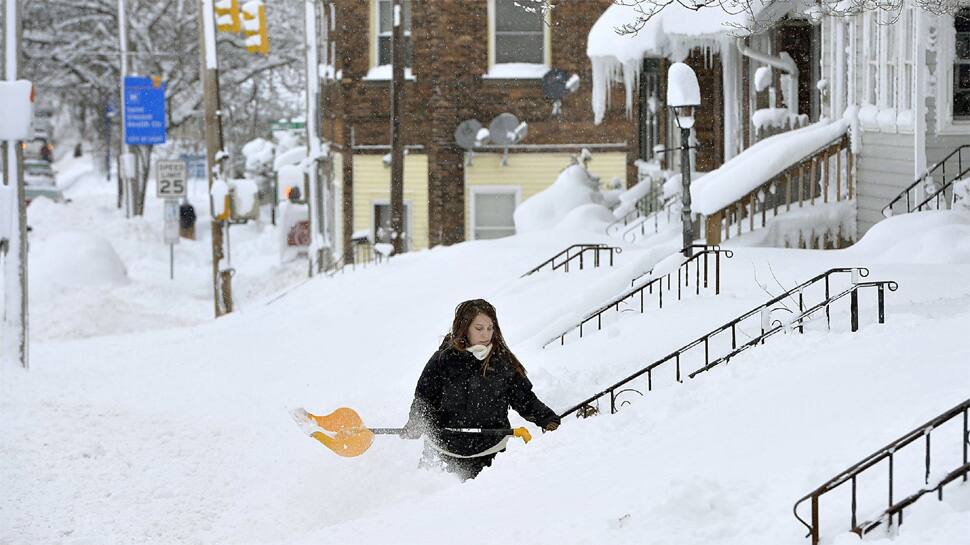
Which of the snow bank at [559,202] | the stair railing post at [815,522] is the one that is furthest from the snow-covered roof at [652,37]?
the stair railing post at [815,522]

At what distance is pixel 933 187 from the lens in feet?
58.4

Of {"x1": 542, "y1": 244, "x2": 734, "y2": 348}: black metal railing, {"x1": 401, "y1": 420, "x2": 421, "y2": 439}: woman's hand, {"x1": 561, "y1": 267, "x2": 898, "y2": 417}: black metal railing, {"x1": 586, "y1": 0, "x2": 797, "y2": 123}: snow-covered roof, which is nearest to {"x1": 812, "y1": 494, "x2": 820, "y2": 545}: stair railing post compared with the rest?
{"x1": 401, "y1": 420, "x2": 421, "y2": 439}: woman's hand

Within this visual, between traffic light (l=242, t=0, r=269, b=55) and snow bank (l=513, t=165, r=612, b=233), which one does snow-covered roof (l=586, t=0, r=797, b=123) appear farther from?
traffic light (l=242, t=0, r=269, b=55)

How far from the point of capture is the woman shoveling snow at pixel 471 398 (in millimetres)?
8930

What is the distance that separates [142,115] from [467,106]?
14.6m

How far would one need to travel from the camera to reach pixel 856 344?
9570 mm

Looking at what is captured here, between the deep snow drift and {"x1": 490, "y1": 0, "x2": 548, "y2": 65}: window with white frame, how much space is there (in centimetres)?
783

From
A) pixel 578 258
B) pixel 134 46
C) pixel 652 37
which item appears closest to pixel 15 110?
pixel 578 258

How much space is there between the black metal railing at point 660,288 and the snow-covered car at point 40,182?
45.1 m

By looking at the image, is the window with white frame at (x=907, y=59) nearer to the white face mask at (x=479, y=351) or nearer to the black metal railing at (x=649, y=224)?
the black metal railing at (x=649, y=224)

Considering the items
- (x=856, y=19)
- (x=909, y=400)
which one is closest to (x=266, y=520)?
(x=909, y=400)

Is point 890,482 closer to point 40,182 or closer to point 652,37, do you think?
point 652,37

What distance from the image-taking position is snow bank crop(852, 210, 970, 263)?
14.7 metres

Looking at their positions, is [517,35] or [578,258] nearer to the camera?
[578,258]
